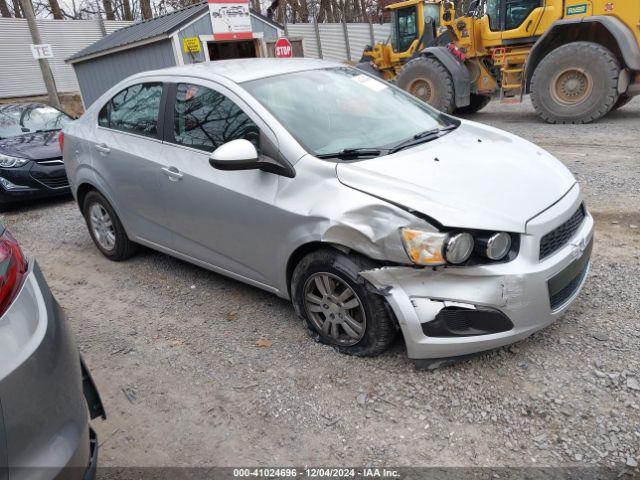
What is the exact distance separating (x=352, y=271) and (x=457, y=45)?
9468 mm

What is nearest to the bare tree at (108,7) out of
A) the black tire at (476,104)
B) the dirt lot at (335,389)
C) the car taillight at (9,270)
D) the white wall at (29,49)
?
the white wall at (29,49)

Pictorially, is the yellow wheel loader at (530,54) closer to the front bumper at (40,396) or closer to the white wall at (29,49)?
the front bumper at (40,396)

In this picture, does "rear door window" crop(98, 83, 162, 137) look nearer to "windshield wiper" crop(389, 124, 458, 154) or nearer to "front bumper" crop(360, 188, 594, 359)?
"windshield wiper" crop(389, 124, 458, 154)

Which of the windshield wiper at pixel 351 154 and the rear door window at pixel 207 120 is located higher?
the rear door window at pixel 207 120

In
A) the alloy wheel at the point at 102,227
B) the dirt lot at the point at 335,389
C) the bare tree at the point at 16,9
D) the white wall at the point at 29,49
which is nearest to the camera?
the dirt lot at the point at 335,389

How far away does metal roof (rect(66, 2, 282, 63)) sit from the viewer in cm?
1234

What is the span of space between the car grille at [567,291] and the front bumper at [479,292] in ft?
0.12

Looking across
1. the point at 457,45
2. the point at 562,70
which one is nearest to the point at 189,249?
the point at 562,70

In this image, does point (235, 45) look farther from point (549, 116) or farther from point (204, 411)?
point (204, 411)

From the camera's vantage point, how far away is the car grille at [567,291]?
258 centimetres

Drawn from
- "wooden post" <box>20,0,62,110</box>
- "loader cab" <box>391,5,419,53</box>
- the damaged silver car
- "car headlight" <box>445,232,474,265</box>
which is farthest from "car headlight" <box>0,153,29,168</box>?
"loader cab" <box>391,5,419,53</box>

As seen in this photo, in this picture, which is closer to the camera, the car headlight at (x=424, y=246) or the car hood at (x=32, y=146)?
the car headlight at (x=424, y=246)

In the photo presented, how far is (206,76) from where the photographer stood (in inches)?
134

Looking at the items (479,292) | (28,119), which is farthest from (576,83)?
(28,119)
